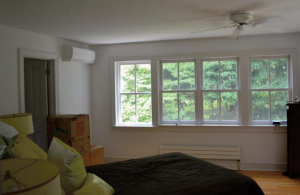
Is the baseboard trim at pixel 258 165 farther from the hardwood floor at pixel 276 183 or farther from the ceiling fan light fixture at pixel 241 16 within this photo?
the ceiling fan light fixture at pixel 241 16

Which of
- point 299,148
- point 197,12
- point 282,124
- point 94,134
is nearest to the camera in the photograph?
point 197,12

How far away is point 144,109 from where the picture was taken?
5387mm

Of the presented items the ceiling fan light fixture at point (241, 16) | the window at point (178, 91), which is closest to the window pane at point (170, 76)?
the window at point (178, 91)

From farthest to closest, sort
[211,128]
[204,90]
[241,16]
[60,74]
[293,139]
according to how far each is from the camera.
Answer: [204,90]
[211,128]
[60,74]
[293,139]
[241,16]

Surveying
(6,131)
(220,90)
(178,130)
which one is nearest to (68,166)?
(6,131)

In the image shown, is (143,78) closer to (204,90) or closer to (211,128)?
(204,90)

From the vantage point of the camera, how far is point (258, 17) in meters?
3.52

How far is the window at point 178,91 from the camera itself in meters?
5.18

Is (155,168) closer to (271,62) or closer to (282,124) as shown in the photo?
(282,124)

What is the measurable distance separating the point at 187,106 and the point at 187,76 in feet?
1.93

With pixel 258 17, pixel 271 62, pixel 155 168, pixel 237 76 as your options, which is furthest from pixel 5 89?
pixel 271 62

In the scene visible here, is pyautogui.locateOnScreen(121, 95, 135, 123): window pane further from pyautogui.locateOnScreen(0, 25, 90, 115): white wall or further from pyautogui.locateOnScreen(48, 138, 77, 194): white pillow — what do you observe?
pyautogui.locateOnScreen(48, 138, 77, 194): white pillow

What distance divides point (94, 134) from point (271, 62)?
12.3 ft

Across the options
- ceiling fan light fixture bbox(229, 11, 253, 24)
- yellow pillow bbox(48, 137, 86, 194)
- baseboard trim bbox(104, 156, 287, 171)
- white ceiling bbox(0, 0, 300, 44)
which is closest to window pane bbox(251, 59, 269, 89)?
white ceiling bbox(0, 0, 300, 44)
